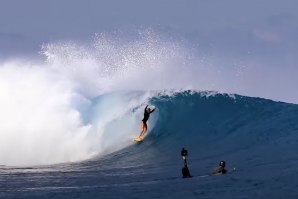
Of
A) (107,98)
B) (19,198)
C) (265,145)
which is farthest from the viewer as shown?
(107,98)

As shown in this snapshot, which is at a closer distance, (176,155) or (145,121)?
(176,155)

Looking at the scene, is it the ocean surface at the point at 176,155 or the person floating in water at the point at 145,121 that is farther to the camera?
the person floating in water at the point at 145,121

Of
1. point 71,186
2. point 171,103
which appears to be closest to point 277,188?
point 71,186

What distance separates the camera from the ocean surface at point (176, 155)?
12266mm

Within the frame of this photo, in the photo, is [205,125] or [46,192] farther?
[205,125]

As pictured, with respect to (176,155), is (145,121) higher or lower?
higher

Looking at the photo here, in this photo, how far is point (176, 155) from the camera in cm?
2025

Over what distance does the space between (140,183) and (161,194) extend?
2.06 m

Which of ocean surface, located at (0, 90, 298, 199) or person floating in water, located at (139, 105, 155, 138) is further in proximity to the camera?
person floating in water, located at (139, 105, 155, 138)

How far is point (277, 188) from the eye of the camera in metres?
11.5

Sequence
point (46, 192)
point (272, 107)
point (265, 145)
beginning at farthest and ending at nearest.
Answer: point (272, 107), point (265, 145), point (46, 192)

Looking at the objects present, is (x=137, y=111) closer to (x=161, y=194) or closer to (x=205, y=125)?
(x=205, y=125)

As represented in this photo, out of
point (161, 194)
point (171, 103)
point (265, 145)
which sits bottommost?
point (161, 194)

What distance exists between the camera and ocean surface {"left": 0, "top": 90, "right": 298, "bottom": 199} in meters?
12.3
